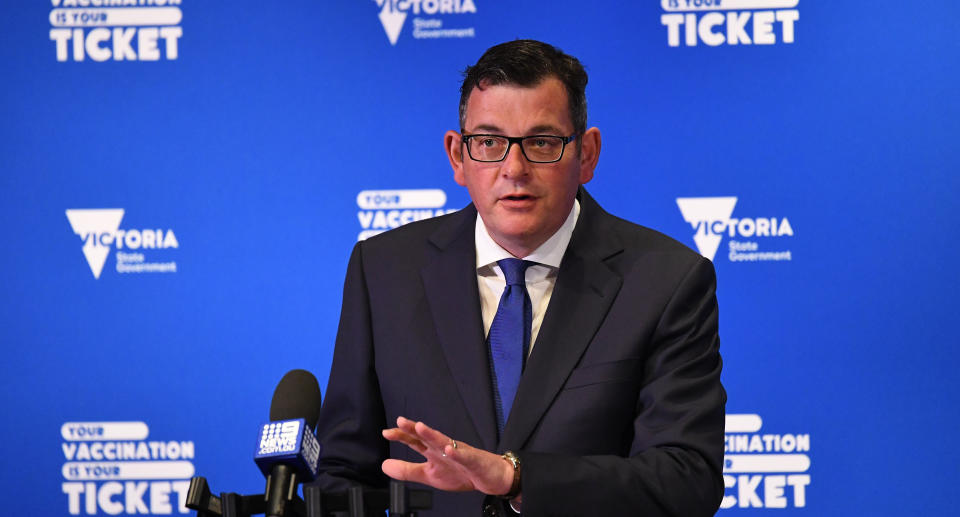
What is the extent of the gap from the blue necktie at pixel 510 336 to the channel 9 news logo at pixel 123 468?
7.10 feet

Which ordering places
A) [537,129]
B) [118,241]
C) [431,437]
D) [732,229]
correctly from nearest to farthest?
[431,437]
[537,129]
[732,229]
[118,241]

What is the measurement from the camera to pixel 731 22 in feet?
11.7

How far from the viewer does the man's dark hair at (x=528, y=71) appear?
1.89m

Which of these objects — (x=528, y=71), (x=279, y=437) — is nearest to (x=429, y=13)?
(x=528, y=71)

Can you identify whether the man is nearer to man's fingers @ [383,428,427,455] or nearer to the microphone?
man's fingers @ [383,428,427,455]

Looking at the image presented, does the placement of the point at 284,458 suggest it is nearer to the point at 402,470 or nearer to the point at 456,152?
the point at 402,470

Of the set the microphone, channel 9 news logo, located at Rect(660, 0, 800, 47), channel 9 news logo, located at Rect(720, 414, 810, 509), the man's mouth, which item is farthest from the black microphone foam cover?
channel 9 news logo, located at Rect(660, 0, 800, 47)

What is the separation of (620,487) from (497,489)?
242mm

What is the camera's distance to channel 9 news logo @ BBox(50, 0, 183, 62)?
3680 mm

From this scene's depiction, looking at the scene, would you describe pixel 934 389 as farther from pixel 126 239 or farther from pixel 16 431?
pixel 16 431

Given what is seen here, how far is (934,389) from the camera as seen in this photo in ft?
11.6

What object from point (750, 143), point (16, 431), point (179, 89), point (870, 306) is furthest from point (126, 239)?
point (870, 306)

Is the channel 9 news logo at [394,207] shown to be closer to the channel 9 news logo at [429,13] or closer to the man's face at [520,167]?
the channel 9 news logo at [429,13]

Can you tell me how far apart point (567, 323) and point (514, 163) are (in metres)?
0.33
